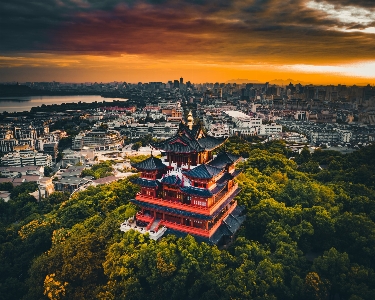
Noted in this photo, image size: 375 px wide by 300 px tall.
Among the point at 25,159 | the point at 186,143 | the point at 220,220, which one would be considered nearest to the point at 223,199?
the point at 220,220

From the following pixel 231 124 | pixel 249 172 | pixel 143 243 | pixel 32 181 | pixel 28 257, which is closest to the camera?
pixel 143 243

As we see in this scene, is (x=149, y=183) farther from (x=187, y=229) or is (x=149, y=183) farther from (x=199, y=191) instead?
(x=187, y=229)

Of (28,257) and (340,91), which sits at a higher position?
(340,91)

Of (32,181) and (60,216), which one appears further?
(32,181)

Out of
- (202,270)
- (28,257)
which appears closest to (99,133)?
(28,257)

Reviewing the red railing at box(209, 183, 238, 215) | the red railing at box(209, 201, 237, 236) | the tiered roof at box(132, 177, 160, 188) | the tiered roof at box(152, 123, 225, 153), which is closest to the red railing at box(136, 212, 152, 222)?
the tiered roof at box(132, 177, 160, 188)

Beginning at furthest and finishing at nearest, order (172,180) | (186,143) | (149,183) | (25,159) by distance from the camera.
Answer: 1. (25,159)
2. (149,183)
3. (186,143)
4. (172,180)

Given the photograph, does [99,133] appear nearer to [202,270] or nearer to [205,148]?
[205,148]
